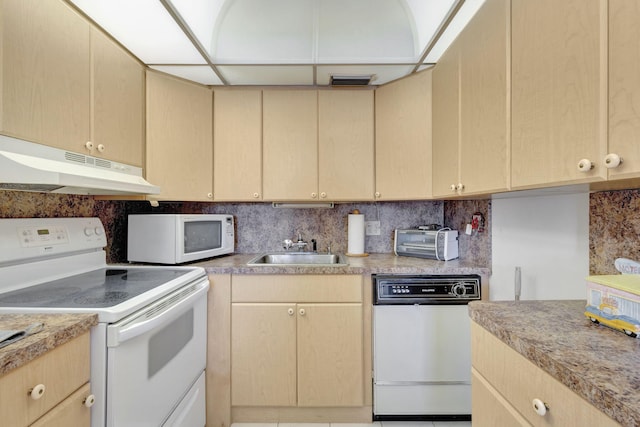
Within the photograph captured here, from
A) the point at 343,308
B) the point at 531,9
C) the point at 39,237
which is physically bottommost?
the point at 343,308

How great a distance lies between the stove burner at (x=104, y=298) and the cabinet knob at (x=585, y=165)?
1.55 metres

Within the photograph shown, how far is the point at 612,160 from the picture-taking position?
2.31 ft

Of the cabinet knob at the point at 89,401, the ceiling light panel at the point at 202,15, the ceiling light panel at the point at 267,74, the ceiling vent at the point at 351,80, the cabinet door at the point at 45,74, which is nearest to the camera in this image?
the cabinet knob at the point at 89,401

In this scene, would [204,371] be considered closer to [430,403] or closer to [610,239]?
[430,403]

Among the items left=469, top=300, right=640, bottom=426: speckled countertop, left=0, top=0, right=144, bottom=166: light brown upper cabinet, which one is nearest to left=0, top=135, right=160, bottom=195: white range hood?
left=0, top=0, right=144, bottom=166: light brown upper cabinet

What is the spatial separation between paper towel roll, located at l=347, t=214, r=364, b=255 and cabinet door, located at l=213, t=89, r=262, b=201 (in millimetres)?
749

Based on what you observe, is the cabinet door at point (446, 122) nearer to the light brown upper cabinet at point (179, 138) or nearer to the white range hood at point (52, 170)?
the light brown upper cabinet at point (179, 138)

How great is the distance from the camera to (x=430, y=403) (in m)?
1.62

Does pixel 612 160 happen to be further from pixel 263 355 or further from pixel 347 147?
pixel 263 355

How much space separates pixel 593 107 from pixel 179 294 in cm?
162

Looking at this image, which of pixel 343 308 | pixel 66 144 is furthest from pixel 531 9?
pixel 66 144

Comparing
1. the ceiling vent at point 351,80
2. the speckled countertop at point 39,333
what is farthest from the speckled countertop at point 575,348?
the ceiling vent at point 351,80

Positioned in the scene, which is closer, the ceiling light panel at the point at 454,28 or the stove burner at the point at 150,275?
the ceiling light panel at the point at 454,28

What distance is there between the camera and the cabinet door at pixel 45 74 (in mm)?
1012
